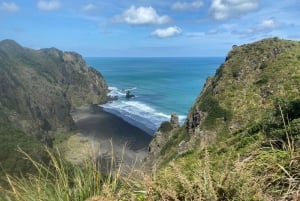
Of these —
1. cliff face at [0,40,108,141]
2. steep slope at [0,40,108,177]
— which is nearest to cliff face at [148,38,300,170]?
steep slope at [0,40,108,177]

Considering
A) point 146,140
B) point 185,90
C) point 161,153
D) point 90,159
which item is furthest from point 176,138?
point 185,90

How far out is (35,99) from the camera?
14688 centimetres

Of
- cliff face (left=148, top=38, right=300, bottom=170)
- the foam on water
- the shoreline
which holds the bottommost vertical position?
the shoreline

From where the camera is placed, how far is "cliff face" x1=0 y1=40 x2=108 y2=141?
12835cm

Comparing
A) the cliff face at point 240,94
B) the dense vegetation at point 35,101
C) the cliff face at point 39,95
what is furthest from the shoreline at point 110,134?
the cliff face at point 240,94

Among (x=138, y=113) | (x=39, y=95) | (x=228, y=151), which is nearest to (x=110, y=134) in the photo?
(x=138, y=113)

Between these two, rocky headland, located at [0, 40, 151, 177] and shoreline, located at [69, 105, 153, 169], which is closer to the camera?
rocky headland, located at [0, 40, 151, 177]

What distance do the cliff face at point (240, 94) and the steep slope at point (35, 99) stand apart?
119 ft

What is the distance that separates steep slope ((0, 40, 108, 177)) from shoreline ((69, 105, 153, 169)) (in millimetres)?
6503

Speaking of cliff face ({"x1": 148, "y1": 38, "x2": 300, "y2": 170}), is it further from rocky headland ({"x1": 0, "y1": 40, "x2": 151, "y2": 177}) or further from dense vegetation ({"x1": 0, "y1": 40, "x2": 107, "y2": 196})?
dense vegetation ({"x1": 0, "y1": 40, "x2": 107, "y2": 196})

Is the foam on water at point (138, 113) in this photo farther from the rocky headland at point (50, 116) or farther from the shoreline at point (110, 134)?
the rocky headland at point (50, 116)

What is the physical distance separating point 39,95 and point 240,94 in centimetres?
10789

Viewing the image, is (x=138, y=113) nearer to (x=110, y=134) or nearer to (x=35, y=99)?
(x=110, y=134)

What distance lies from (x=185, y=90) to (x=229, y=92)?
5416 inches
